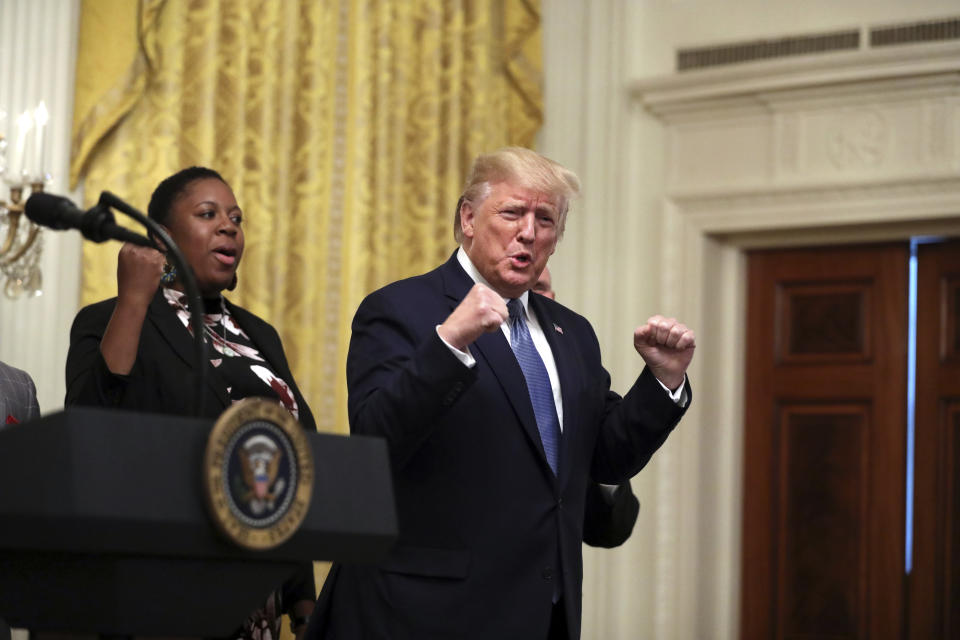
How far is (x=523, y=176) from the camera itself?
101 inches

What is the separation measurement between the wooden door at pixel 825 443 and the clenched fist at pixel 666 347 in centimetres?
318

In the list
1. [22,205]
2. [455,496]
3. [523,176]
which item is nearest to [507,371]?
[455,496]

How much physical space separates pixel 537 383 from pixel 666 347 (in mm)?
263

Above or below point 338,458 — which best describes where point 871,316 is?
above

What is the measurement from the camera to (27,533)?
4.43 feet

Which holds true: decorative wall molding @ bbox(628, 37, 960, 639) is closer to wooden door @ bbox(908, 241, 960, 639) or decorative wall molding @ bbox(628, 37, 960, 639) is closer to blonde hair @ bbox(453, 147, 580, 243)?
wooden door @ bbox(908, 241, 960, 639)

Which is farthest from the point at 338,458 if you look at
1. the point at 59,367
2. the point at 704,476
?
the point at 704,476

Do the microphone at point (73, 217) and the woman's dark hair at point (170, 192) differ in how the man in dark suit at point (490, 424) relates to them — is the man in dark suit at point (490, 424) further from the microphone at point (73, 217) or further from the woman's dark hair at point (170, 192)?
the woman's dark hair at point (170, 192)

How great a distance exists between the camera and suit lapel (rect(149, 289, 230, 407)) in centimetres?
265

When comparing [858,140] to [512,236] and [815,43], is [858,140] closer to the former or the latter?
[815,43]

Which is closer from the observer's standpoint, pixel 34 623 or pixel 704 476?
pixel 34 623

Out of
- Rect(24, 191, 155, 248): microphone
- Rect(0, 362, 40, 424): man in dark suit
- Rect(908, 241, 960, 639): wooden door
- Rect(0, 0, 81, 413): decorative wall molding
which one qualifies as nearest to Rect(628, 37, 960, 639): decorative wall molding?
Rect(908, 241, 960, 639): wooden door

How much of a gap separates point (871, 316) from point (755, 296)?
51 cm

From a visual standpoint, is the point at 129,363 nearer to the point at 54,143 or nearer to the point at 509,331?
the point at 509,331
